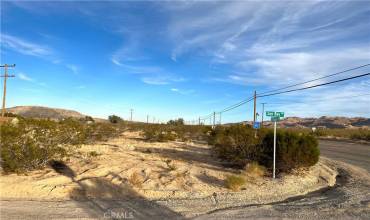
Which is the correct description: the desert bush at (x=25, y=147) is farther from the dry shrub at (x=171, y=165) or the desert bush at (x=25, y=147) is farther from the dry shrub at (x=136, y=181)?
the dry shrub at (x=171, y=165)

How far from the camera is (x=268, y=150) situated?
1738 centimetres

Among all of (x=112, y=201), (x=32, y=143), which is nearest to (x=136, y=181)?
(x=112, y=201)

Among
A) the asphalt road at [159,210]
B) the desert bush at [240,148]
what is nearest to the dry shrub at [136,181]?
the asphalt road at [159,210]

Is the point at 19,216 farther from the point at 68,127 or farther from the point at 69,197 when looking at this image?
the point at 68,127

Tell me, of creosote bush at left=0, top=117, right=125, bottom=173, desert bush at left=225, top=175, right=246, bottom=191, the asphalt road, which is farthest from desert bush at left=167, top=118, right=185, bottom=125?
the asphalt road

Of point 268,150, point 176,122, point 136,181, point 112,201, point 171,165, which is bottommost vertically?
point 112,201

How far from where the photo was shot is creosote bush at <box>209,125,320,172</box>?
16156mm

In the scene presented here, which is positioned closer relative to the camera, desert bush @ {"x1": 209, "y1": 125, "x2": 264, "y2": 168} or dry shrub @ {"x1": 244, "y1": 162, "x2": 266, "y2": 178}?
dry shrub @ {"x1": 244, "y1": 162, "x2": 266, "y2": 178}

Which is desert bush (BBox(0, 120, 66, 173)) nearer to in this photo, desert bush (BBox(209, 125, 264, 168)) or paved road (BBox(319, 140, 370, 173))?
desert bush (BBox(209, 125, 264, 168))

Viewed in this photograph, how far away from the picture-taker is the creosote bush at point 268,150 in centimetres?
1616

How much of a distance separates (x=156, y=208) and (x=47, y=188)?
435cm

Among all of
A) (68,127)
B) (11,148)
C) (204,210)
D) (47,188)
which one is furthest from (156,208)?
(68,127)

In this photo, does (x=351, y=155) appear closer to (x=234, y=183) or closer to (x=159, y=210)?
(x=234, y=183)

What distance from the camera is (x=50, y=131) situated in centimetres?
1580
